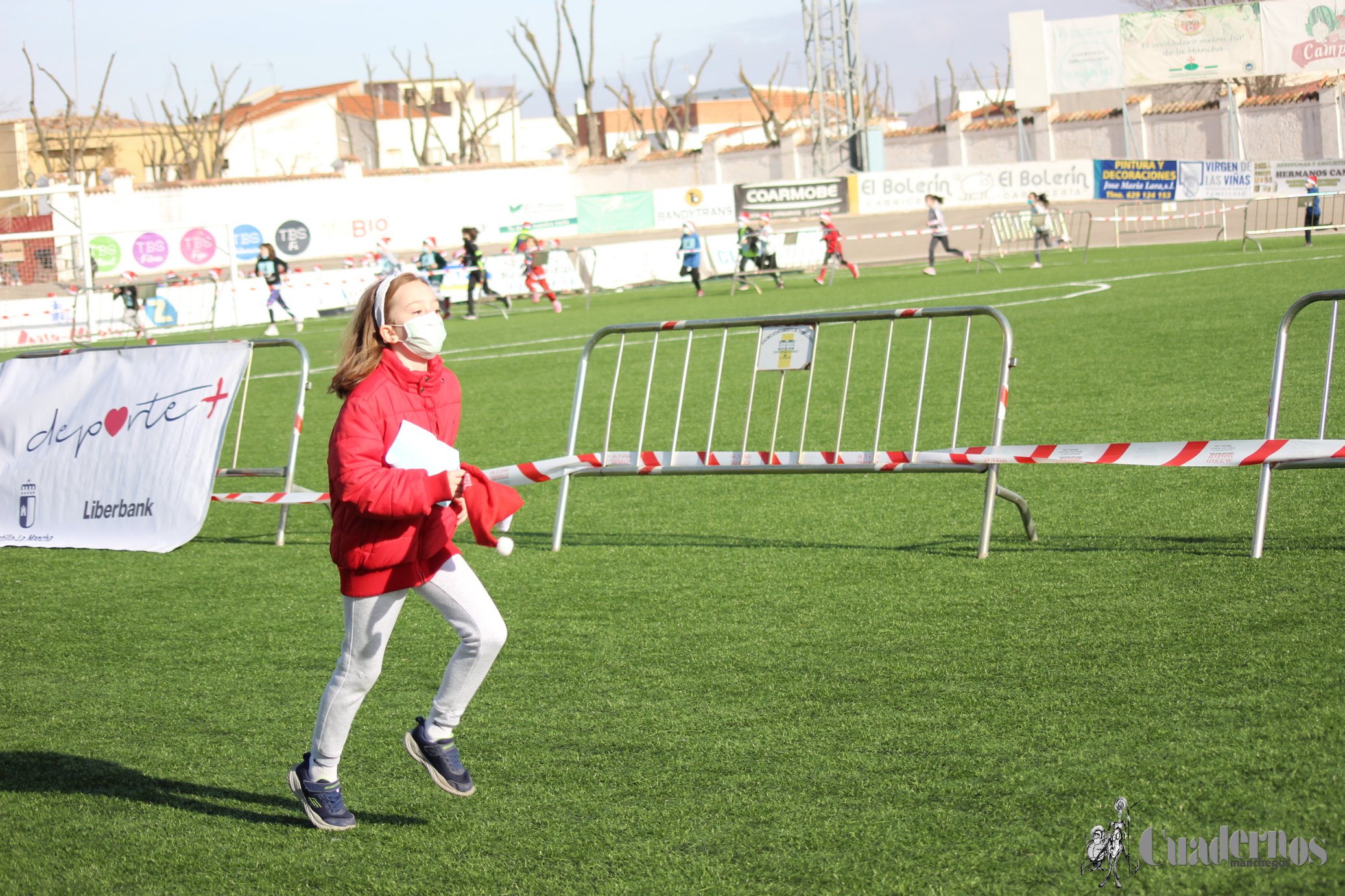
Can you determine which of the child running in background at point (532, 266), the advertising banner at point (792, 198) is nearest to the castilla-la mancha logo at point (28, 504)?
the child running in background at point (532, 266)

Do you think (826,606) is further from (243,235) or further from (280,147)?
(280,147)

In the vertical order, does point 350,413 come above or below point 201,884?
above

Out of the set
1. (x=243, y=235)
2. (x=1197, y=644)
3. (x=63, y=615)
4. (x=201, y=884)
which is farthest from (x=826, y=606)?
(x=243, y=235)

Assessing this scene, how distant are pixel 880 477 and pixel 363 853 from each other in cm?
584

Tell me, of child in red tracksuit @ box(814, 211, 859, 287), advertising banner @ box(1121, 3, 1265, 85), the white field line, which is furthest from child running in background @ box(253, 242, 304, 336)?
advertising banner @ box(1121, 3, 1265, 85)

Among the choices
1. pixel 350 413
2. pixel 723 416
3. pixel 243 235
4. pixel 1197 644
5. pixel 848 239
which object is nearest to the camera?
pixel 350 413

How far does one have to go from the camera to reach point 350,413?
377 centimetres

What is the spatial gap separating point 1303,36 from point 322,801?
5088cm

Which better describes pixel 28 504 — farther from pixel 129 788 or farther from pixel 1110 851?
pixel 1110 851

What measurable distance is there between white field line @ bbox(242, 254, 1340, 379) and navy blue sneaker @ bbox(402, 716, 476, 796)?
49.1 feet

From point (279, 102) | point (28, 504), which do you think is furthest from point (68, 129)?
point (28, 504)

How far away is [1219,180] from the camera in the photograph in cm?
4031

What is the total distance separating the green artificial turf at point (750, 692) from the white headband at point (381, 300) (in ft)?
5.30

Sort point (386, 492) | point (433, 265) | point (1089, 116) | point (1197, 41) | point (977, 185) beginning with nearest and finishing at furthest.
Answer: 1. point (386, 492)
2. point (433, 265)
3. point (1197, 41)
4. point (977, 185)
5. point (1089, 116)
